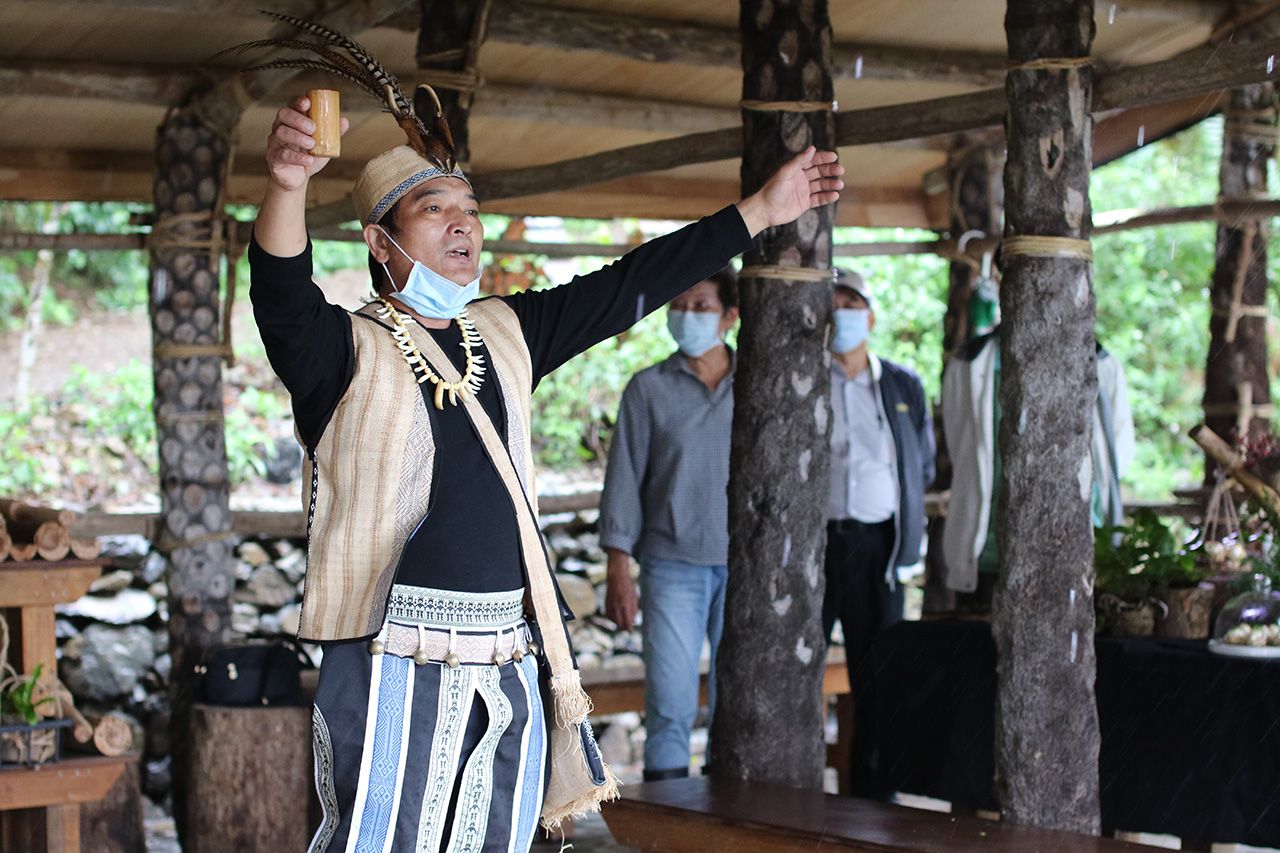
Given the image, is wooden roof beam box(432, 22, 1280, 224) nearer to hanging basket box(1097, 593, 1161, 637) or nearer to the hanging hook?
hanging basket box(1097, 593, 1161, 637)

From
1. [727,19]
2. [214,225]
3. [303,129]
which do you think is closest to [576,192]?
[727,19]

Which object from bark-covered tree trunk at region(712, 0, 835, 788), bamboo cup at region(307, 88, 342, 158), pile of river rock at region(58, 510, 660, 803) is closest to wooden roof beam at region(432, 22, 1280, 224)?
bark-covered tree trunk at region(712, 0, 835, 788)

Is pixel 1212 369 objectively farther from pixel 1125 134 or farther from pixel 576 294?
pixel 576 294

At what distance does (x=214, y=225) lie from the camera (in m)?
6.48

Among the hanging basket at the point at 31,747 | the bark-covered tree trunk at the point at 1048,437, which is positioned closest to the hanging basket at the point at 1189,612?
the bark-covered tree trunk at the point at 1048,437

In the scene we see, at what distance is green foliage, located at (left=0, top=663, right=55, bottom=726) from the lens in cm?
473

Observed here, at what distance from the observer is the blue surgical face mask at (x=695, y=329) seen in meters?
5.62

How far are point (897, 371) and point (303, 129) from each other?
4.02m

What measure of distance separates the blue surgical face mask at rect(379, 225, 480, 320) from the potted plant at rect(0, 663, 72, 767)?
243 centimetres

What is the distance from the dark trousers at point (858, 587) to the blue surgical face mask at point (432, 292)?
9.97ft

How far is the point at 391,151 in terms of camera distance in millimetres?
3066

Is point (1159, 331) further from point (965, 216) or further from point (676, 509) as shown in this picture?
point (676, 509)

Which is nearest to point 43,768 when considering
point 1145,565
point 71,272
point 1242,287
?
point 1145,565

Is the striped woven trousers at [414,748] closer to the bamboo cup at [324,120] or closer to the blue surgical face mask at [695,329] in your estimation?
the bamboo cup at [324,120]
